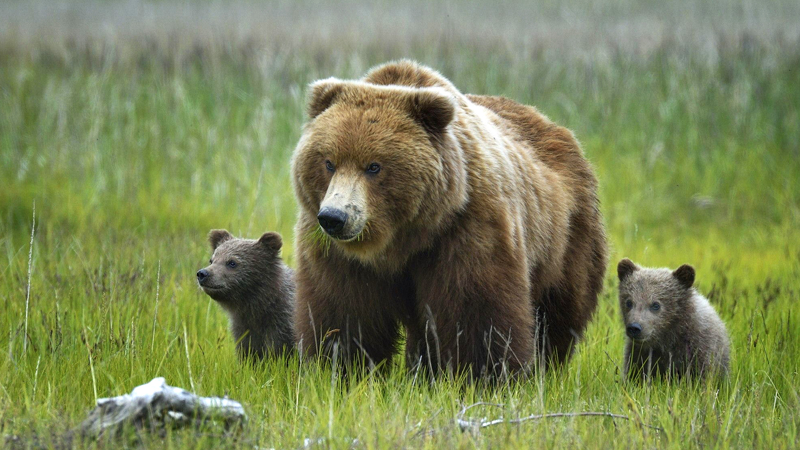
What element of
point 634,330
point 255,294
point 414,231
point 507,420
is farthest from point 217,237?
point 507,420

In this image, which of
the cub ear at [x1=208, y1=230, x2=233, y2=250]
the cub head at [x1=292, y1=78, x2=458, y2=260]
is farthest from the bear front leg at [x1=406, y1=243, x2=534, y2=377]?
the cub ear at [x1=208, y1=230, x2=233, y2=250]

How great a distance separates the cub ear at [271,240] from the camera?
20.0 ft

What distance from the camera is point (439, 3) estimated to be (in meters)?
22.1

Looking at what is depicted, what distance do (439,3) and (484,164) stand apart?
58.6 ft

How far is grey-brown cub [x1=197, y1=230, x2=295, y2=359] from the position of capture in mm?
5909

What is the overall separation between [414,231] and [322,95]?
96 centimetres

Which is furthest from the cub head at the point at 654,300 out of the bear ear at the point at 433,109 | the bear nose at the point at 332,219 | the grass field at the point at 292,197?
the bear nose at the point at 332,219

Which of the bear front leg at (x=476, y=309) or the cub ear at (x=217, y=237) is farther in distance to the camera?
the cub ear at (x=217, y=237)

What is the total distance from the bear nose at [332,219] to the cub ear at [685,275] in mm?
2405

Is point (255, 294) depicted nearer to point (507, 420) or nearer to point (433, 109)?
point (433, 109)

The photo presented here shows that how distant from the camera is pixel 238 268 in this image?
19.6 feet

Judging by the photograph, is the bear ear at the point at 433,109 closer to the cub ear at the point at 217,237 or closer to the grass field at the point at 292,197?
the grass field at the point at 292,197

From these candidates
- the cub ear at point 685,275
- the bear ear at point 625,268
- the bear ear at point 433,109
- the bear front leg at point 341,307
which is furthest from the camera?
the bear ear at point 625,268

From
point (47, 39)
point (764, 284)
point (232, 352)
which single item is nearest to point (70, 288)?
point (232, 352)
